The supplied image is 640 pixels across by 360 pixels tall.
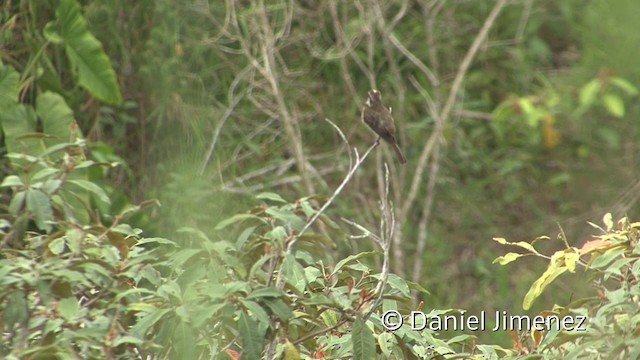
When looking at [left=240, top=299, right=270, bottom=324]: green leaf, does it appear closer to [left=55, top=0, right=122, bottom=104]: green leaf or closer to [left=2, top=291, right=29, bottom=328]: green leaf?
[left=2, top=291, right=29, bottom=328]: green leaf

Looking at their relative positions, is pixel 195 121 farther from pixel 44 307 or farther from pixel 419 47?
pixel 419 47

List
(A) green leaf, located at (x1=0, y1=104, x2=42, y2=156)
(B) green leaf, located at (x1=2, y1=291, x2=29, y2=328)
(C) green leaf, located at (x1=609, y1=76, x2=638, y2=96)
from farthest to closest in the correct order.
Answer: (C) green leaf, located at (x1=609, y1=76, x2=638, y2=96), (A) green leaf, located at (x1=0, y1=104, x2=42, y2=156), (B) green leaf, located at (x1=2, y1=291, x2=29, y2=328)

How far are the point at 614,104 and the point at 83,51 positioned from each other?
2.23 metres

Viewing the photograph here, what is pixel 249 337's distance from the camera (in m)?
1.50

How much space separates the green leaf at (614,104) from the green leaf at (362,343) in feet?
10.9

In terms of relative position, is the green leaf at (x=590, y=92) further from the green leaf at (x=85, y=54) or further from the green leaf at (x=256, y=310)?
the green leaf at (x=256, y=310)

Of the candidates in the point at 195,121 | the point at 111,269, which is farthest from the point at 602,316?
the point at 195,121

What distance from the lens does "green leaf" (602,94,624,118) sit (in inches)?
184

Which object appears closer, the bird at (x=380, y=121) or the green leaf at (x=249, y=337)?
the green leaf at (x=249, y=337)

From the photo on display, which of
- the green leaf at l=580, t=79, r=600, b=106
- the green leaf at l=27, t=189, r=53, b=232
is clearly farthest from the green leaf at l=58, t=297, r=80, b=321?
the green leaf at l=580, t=79, r=600, b=106

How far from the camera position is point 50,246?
1610 mm

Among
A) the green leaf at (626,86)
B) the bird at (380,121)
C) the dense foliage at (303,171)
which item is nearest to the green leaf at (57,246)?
the dense foliage at (303,171)

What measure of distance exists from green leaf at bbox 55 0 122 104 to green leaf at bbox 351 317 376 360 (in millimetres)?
2532

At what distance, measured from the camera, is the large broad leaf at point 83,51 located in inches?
153
